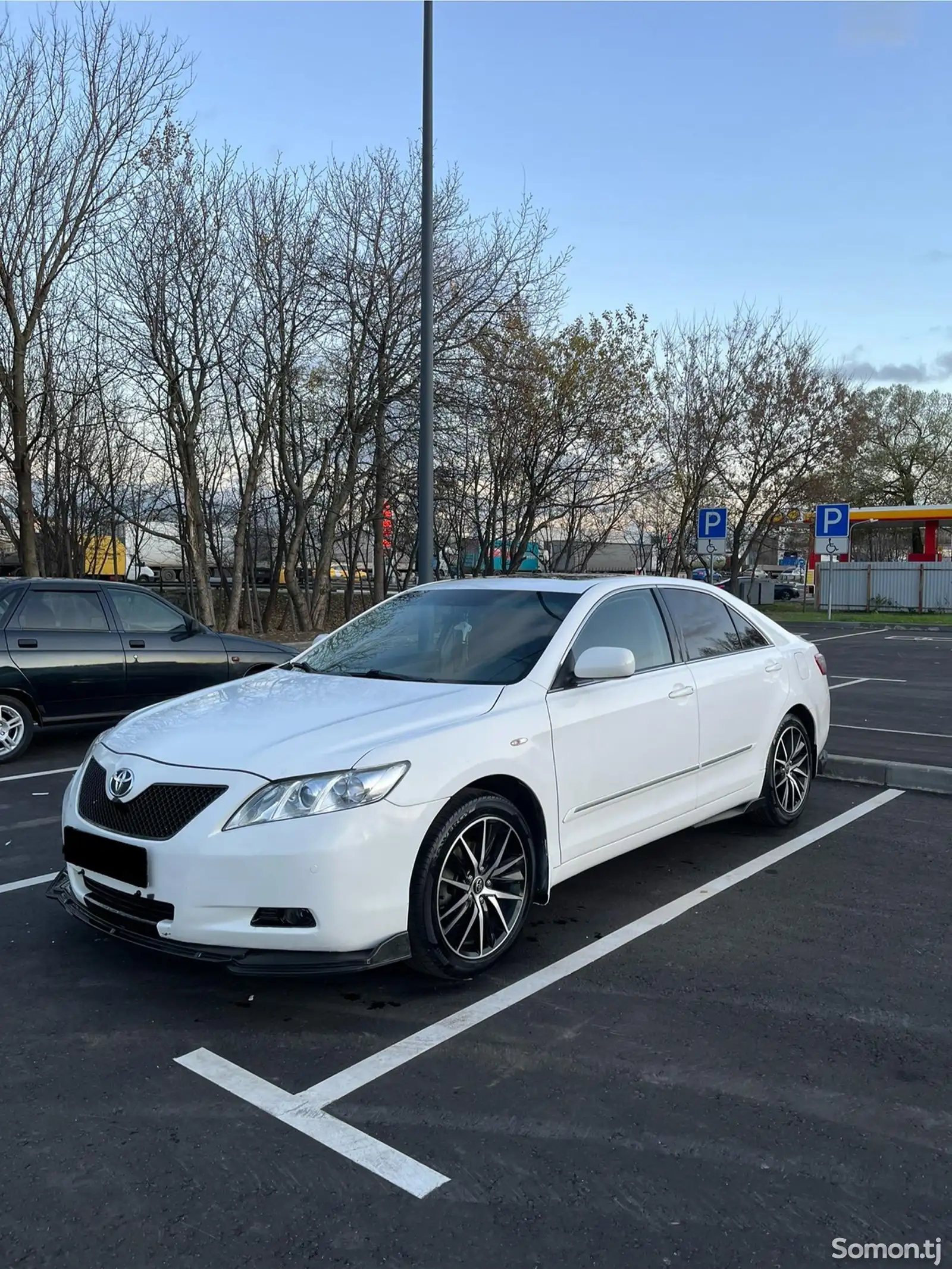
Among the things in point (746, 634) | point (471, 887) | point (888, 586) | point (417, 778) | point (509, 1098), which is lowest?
point (509, 1098)

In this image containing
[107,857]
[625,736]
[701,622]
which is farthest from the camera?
[701,622]

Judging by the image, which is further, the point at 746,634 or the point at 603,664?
the point at 746,634

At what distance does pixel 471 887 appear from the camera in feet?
13.0

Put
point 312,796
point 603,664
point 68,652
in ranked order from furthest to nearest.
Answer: point 68,652
point 603,664
point 312,796

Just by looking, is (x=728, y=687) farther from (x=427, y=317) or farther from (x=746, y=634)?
(x=427, y=317)

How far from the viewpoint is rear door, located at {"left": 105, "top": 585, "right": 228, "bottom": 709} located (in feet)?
30.5

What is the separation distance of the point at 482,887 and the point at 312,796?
2.83 ft

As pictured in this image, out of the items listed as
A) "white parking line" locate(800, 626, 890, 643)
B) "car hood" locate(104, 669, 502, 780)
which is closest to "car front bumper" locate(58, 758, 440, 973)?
"car hood" locate(104, 669, 502, 780)

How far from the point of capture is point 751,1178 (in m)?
2.74

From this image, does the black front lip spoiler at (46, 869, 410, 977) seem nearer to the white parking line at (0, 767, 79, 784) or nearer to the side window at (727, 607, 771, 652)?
the side window at (727, 607, 771, 652)

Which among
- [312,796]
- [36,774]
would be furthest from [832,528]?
[312,796]

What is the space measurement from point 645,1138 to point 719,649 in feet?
10.7

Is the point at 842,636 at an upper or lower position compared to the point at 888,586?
lower

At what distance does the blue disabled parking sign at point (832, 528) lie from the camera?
2673 cm
